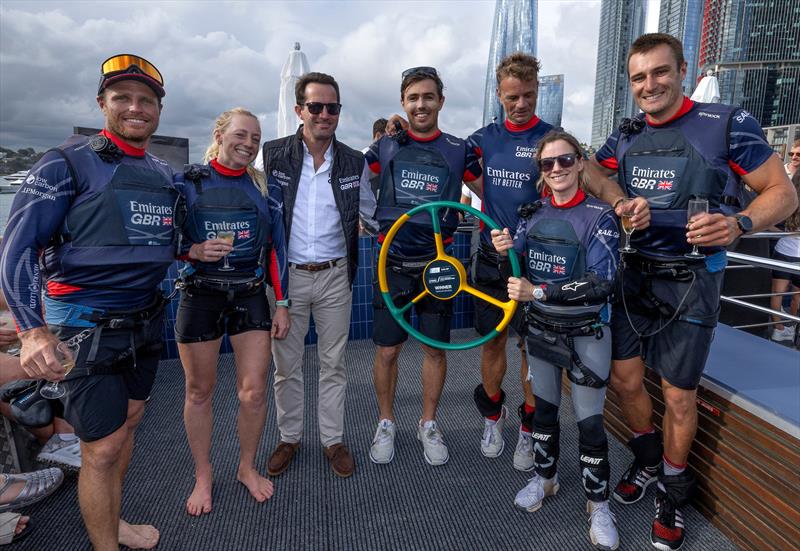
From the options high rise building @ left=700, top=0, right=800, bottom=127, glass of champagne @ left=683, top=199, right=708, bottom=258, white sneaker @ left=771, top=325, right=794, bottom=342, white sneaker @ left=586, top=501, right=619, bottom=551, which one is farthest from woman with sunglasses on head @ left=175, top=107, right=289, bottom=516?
high rise building @ left=700, top=0, right=800, bottom=127

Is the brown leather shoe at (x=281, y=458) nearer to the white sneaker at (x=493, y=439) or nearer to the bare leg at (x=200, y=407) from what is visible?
the bare leg at (x=200, y=407)

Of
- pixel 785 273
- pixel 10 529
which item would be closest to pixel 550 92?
pixel 785 273

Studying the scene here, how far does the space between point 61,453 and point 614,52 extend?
15005 cm

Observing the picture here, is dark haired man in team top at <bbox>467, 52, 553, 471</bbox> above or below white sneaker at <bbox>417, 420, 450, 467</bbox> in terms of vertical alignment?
above

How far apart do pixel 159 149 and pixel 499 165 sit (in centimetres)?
531

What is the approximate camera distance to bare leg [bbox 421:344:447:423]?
2.65m

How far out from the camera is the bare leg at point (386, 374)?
2.65 meters

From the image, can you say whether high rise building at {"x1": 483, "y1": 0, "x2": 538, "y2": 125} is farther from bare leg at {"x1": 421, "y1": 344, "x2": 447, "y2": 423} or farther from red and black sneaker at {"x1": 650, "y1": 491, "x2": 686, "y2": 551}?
red and black sneaker at {"x1": 650, "y1": 491, "x2": 686, "y2": 551}

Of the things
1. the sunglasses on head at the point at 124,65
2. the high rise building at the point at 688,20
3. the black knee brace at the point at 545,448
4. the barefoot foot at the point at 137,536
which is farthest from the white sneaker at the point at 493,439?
the high rise building at the point at 688,20

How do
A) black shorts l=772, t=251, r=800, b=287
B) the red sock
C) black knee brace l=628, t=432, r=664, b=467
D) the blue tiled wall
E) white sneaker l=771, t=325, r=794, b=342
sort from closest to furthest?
black knee brace l=628, t=432, r=664, b=467 → the red sock → the blue tiled wall → black shorts l=772, t=251, r=800, b=287 → white sneaker l=771, t=325, r=794, b=342

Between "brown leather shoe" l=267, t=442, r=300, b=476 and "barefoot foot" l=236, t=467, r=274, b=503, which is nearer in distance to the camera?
"barefoot foot" l=236, t=467, r=274, b=503

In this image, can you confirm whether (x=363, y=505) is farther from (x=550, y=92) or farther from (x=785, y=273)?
(x=550, y=92)

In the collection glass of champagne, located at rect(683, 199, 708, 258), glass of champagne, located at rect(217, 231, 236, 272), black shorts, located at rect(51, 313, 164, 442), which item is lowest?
black shorts, located at rect(51, 313, 164, 442)

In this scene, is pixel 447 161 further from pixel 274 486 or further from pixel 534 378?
pixel 274 486
